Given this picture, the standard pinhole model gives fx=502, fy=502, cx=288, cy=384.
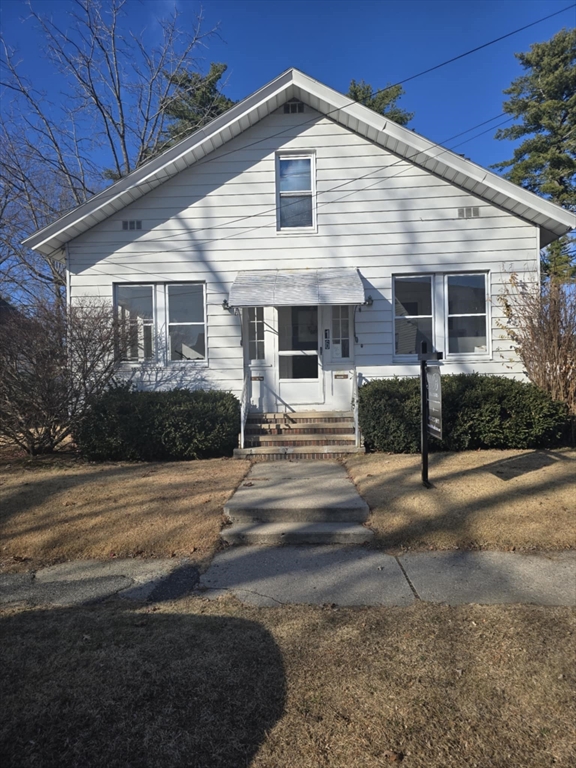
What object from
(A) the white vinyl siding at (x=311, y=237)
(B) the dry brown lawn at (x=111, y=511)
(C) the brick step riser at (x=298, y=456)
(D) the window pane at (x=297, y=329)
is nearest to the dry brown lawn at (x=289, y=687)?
(B) the dry brown lawn at (x=111, y=511)

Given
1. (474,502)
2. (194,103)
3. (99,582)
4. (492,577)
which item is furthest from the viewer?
(194,103)

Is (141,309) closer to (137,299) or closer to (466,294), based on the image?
(137,299)

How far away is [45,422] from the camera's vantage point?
8703mm

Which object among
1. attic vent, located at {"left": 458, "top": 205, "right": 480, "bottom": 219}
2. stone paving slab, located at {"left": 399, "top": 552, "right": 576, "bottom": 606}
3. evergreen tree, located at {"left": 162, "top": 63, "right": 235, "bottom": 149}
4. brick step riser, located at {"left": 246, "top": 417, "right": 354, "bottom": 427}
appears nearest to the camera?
stone paving slab, located at {"left": 399, "top": 552, "right": 576, "bottom": 606}

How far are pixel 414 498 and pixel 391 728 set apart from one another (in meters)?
3.65

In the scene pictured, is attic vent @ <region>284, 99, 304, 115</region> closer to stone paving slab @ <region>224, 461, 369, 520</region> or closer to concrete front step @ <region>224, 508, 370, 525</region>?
stone paving slab @ <region>224, 461, 369, 520</region>

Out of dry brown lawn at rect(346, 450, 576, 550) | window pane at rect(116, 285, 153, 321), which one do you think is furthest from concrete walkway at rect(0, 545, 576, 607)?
Answer: window pane at rect(116, 285, 153, 321)

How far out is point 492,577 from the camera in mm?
4219

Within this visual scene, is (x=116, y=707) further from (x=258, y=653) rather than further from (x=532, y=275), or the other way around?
(x=532, y=275)

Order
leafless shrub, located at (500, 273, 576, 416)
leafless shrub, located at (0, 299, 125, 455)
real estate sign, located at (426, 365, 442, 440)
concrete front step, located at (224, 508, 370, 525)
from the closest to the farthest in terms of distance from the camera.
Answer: concrete front step, located at (224, 508, 370, 525) < real estate sign, located at (426, 365, 442, 440) < leafless shrub, located at (0, 299, 125, 455) < leafless shrub, located at (500, 273, 576, 416)

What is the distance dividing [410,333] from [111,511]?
22.4 feet

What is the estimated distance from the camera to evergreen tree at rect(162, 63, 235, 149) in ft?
69.4

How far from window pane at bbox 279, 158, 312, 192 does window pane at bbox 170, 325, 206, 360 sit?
11.2 feet

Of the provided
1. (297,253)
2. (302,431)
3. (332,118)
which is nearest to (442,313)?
(297,253)
